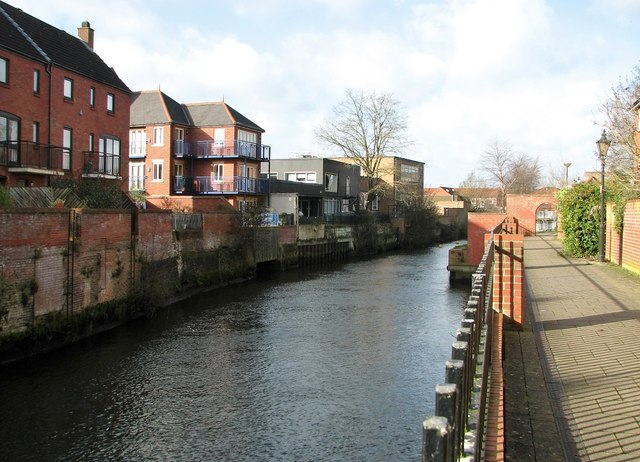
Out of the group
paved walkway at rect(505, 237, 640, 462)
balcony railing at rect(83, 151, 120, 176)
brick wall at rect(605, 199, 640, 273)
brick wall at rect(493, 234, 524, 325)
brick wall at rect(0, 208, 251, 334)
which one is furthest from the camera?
balcony railing at rect(83, 151, 120, 176)

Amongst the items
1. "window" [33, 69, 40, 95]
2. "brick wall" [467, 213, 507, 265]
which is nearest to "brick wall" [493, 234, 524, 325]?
"brick wall" [467, 213, 507, 265]

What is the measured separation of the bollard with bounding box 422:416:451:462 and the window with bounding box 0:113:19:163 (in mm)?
23856

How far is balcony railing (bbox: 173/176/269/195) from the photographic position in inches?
1641

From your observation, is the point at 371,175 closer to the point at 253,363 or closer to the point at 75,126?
the point at 75,126

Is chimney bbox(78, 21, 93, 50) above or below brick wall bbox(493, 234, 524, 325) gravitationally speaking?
above

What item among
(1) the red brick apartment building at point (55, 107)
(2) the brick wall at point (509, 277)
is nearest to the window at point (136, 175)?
(1) the red brick apartment building at point (55, 107)

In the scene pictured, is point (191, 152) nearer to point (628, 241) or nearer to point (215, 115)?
point (215, 115)

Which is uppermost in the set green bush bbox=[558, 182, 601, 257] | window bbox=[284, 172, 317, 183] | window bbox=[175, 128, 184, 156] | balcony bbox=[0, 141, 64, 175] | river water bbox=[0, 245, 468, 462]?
window bbox=[175, 128, 184, 156]

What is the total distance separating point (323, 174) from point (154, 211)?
33.8m

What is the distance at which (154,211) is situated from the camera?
22.5 meters

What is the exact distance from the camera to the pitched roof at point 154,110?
41.7m

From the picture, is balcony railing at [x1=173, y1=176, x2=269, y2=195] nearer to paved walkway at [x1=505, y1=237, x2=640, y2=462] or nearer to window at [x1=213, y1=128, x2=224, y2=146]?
window at [x1=213, y1=128, x2=224, y2=146]

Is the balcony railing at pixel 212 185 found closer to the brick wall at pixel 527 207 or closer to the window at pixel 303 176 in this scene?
the window at pixel 303 176

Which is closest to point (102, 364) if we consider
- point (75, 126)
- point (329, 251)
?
point (75, 126)
